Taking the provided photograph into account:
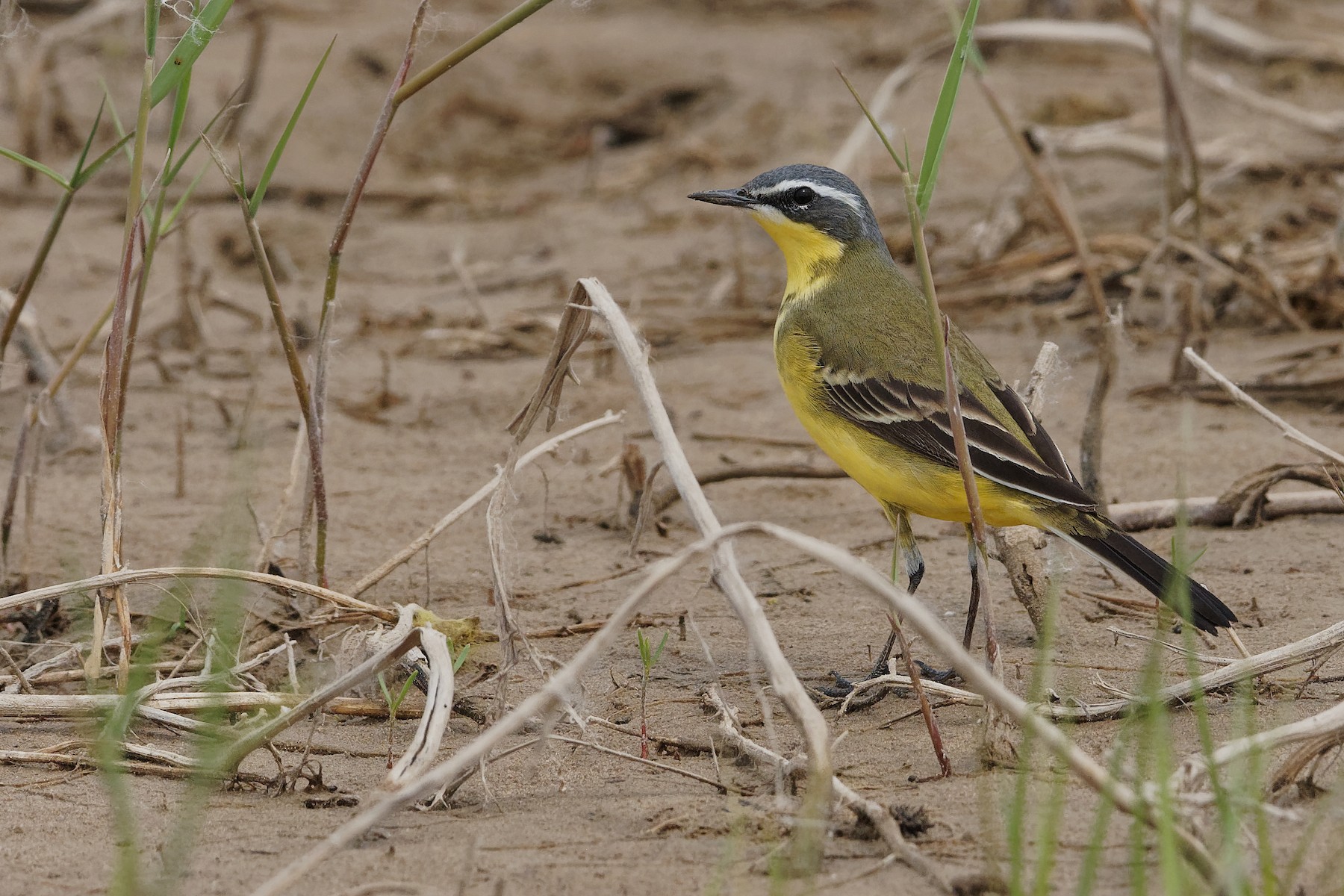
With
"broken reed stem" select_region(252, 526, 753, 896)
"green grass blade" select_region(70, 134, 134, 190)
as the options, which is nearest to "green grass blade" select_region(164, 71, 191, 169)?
"green grass blade" select_region(70, 134, 134, 190)

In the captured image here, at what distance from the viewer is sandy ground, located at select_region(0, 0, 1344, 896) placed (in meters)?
3.46

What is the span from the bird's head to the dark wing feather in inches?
30.3

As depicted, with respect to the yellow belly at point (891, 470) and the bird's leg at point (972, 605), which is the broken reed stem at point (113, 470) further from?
the bird's leg at point (972, 605)

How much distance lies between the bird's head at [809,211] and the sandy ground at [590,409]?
3.28 feet

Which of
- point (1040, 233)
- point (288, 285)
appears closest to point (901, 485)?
point (1040, 233)

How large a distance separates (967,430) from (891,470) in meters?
0.29

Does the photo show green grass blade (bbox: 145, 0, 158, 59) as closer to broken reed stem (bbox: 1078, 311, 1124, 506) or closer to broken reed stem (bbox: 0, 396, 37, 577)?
broken reed stem (bbox: 0, 396, 37, 577)

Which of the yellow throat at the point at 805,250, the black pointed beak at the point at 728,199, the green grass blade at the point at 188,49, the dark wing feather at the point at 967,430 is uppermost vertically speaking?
the green grass blade at the point at 188,49

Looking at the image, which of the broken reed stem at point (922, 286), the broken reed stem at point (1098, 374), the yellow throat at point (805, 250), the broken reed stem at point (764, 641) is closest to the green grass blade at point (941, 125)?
the broken reed stem at point (922, 286)

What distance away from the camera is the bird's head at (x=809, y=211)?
5887mm

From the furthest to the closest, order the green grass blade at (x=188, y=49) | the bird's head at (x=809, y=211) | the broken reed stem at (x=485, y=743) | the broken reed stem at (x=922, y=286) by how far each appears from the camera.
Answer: the bird's head at (x=809, y=211), the green grass blade at (x=188, y=49), the broken reed stem at (x=922, y=286), the broken reed stem at (x=485, y=743)

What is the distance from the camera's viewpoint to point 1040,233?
31.2 ft

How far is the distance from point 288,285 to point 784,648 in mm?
5920

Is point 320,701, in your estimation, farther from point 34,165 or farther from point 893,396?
point 893,396
